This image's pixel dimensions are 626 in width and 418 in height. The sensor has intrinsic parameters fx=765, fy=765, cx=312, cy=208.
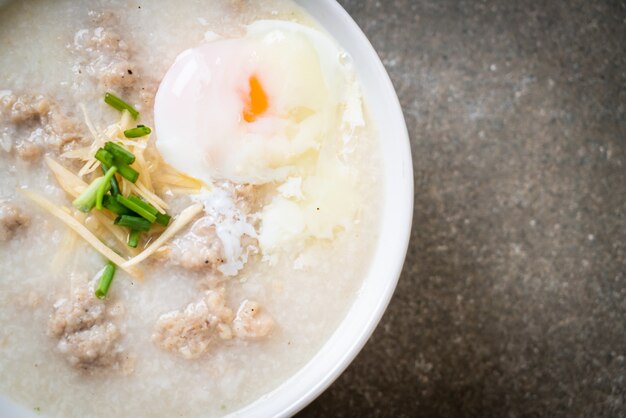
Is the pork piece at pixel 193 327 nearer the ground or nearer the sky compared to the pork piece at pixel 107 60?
nearer the ground

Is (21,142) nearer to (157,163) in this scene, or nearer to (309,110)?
(157,163)

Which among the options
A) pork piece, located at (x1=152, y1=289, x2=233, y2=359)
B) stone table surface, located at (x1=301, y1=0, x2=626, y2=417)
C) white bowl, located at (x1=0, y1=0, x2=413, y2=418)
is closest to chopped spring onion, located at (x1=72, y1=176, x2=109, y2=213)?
pork piece, located at (x1=152, y1=289, x2=233, y2=359)

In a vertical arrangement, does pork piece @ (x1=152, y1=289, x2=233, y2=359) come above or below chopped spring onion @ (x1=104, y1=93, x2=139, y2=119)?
below

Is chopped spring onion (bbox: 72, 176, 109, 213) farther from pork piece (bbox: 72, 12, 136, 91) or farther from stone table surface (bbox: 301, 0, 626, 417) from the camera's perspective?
stone table surface (bbox: 301, 0, 626, 417)

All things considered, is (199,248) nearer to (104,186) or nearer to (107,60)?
Answer: (104,186)

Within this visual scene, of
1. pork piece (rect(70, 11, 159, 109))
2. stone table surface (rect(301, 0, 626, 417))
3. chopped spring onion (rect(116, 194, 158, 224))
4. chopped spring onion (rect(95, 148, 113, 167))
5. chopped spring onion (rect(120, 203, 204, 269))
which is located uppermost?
pork piece (rect(70, 11, 159, 109))

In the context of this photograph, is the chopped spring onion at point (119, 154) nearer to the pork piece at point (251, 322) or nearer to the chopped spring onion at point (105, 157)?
the chopped spring onion at point (105, 157)

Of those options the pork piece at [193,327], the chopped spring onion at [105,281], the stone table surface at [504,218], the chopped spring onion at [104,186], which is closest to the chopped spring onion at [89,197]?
the chopped spring onion at [104,186]

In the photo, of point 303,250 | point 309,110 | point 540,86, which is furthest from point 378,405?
point 540,86
